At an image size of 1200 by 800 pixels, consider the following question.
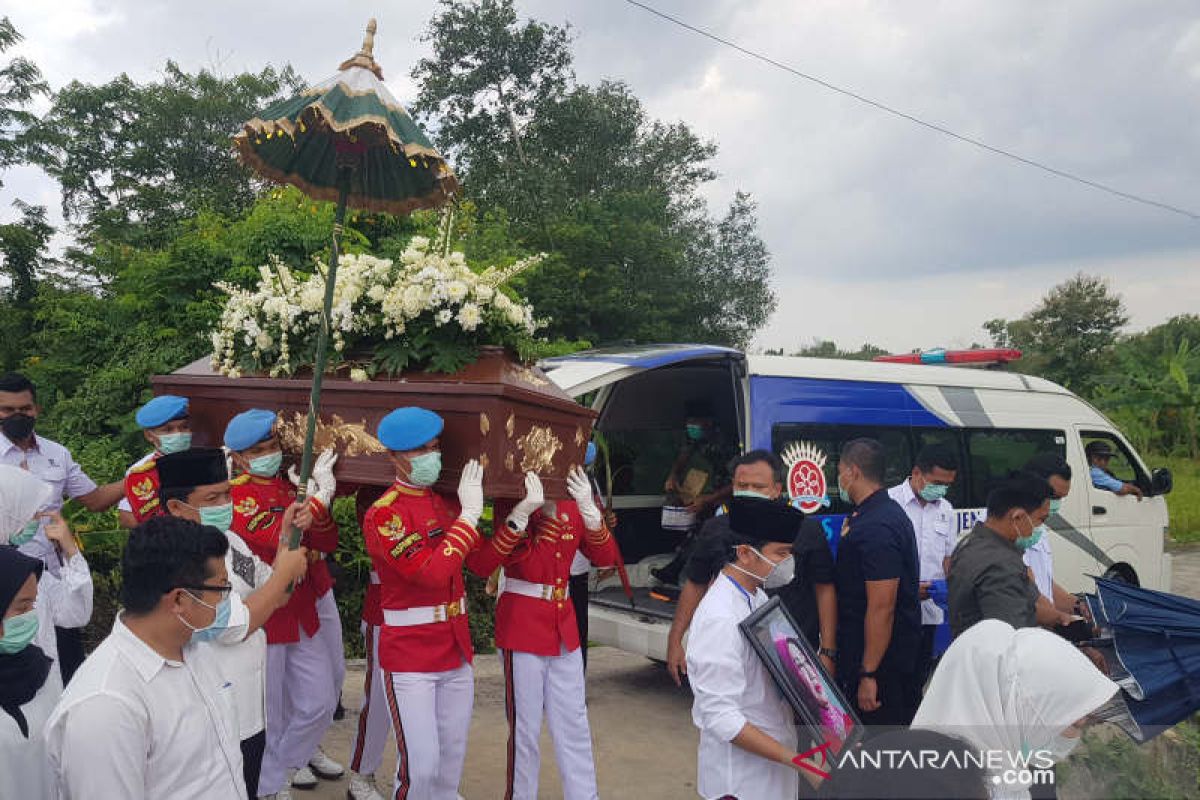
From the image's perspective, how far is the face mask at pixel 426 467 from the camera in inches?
135

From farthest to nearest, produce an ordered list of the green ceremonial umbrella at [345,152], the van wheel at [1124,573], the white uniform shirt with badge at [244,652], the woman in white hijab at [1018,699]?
1. the van wheel at [1124,573]
2. the green ceremonial umbrella at [345,152]
3. the white uniform shirt with badge at [244,652]
4. the woman in white hijab at [1018,699]

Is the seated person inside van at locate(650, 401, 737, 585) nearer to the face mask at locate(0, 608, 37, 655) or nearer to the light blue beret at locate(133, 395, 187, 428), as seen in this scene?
the light blue beret at locate(133, 395, 187, 428)

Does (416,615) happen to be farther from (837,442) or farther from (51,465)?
(837,442)

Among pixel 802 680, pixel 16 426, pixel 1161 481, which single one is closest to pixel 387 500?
pixel 802 680

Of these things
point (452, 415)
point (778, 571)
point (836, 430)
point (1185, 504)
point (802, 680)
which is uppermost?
point (452, 415)

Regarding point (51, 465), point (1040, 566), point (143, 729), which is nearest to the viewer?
point (143, 729)

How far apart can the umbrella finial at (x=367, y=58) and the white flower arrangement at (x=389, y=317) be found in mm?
752

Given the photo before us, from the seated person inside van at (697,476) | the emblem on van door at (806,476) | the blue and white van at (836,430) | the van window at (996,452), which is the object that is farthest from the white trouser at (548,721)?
the van window at (996,452)

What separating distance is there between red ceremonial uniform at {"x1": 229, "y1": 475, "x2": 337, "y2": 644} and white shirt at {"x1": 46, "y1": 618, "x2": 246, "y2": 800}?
61.6 inches

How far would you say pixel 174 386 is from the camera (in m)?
4.18

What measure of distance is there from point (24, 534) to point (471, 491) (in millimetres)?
1582

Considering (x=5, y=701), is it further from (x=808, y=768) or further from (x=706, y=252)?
(x=706, y=252)

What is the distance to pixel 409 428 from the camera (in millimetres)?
3326

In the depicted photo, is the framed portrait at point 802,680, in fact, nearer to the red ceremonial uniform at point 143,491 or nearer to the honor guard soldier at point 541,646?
the honor guard soldier at point 541,646
